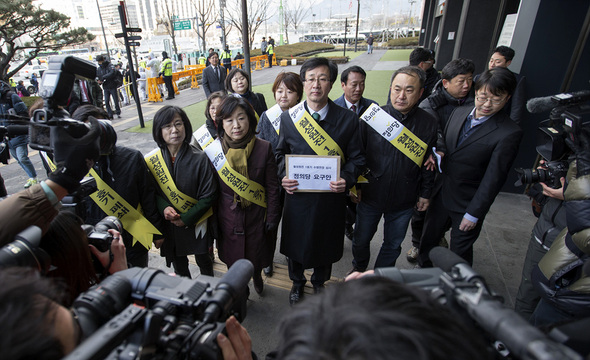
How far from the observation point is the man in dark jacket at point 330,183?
246 centimetres

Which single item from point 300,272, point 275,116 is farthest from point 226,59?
point 300,272

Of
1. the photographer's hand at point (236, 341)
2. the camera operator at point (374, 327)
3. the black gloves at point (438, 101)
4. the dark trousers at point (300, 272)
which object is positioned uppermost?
the camera operator at point (374, 327)

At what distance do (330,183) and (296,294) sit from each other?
1129 millimetres

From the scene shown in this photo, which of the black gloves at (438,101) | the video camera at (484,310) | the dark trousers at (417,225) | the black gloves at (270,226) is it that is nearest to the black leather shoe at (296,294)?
the black gloves at (270,226)

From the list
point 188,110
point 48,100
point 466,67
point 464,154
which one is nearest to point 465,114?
point 464,154

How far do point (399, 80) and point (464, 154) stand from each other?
2.75 ft

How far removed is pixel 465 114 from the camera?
2.69 m

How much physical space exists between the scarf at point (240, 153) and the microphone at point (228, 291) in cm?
147

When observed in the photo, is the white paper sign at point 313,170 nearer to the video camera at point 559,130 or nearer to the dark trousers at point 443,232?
the dark trousers at point 443,232

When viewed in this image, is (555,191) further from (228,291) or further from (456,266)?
(228,291)

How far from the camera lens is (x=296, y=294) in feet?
9.09

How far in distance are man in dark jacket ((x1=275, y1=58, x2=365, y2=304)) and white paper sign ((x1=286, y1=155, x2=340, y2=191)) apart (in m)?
0.05

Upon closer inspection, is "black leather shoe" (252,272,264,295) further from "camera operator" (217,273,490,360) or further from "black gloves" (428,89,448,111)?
"black gloves" (428,89,448,111)

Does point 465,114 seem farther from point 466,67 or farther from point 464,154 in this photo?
point 466,67
